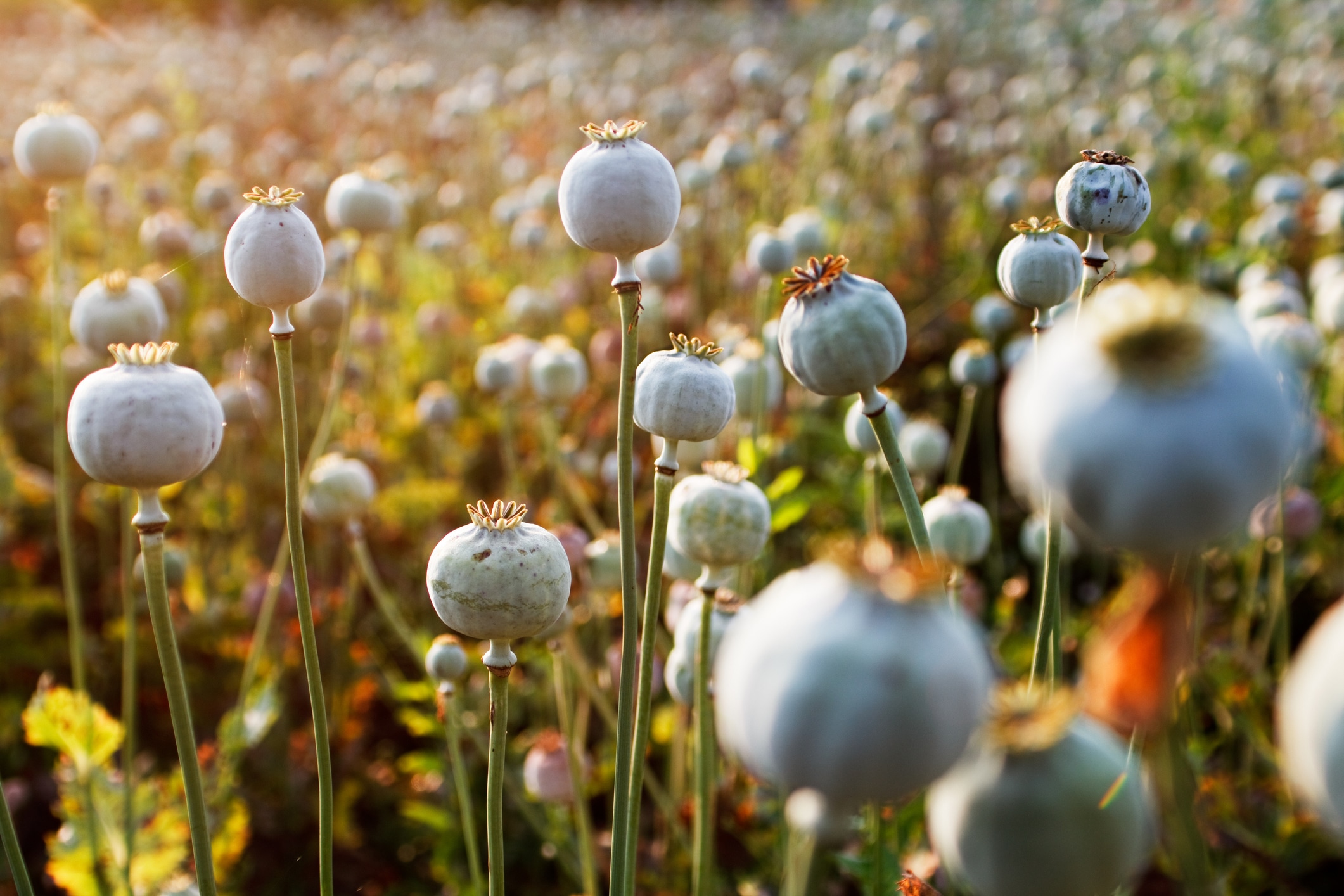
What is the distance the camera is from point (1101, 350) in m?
0.37

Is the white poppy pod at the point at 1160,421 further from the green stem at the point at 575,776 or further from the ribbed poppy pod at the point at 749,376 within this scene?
the ribbed poppy pod at the point at 749,376

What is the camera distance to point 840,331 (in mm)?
681

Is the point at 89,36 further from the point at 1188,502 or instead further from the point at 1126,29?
the point at 1188,502

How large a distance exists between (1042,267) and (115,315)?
4.06 ft

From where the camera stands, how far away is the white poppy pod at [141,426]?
2.36 ft

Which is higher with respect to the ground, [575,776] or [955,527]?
[955,527]

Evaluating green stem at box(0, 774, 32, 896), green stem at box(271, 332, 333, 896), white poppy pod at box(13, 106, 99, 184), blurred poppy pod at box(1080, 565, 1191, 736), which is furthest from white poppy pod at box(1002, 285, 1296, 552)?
white poppy pod at box(13, 106, 99, 184)

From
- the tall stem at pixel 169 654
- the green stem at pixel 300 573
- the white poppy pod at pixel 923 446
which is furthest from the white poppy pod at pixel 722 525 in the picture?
the white poppy pod at pixel 923 446

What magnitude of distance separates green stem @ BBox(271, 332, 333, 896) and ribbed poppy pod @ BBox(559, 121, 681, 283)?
0.81ft

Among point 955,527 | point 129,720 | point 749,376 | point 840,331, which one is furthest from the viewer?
point 749,376

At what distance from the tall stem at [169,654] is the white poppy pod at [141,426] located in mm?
32

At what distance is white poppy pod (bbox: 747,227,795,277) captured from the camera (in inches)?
78.4

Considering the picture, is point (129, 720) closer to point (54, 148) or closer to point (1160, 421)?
point (54, 148)

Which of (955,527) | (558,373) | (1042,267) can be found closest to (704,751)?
(955,527)
